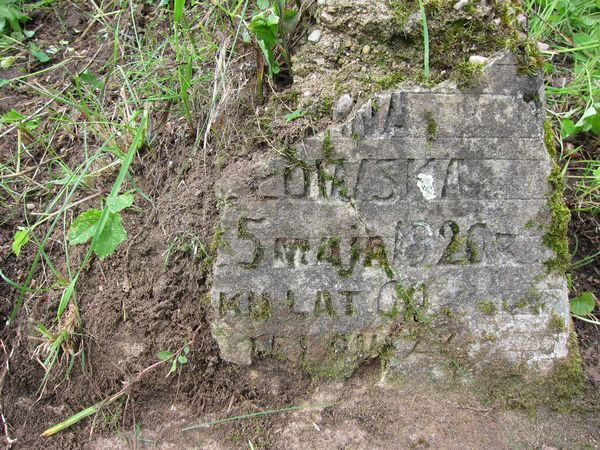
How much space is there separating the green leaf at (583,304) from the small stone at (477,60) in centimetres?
114

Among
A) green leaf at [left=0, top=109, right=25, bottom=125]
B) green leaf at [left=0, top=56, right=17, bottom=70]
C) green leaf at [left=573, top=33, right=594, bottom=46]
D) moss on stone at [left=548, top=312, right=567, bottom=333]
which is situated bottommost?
moss on stone at [left=548, top=312, right=567, bottom=333]

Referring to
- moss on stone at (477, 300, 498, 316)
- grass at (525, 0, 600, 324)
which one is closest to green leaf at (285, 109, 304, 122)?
moss on stone at (477, 300, 498, 316)

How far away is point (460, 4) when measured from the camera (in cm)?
196

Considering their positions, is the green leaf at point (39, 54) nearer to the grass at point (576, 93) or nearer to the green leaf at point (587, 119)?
the grass at point (576, 93)

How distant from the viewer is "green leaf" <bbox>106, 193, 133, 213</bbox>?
2.00 metres

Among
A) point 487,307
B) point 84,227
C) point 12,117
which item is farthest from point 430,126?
point 12,117

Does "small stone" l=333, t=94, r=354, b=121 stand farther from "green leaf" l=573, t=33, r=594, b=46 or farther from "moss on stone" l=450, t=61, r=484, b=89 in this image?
"green leaf" l=573, t=33, r=594, b=46

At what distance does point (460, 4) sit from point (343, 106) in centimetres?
56

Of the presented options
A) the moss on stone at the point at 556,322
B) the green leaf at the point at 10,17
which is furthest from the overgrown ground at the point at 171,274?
the green leaf at the point at 10,17

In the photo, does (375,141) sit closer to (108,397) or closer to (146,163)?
(146,163)

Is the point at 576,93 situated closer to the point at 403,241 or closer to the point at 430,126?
the point at 430,126

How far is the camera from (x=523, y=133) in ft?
6.37

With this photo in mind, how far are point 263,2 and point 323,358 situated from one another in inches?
58.7

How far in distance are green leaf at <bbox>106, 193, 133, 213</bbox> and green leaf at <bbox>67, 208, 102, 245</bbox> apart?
0.11 m
